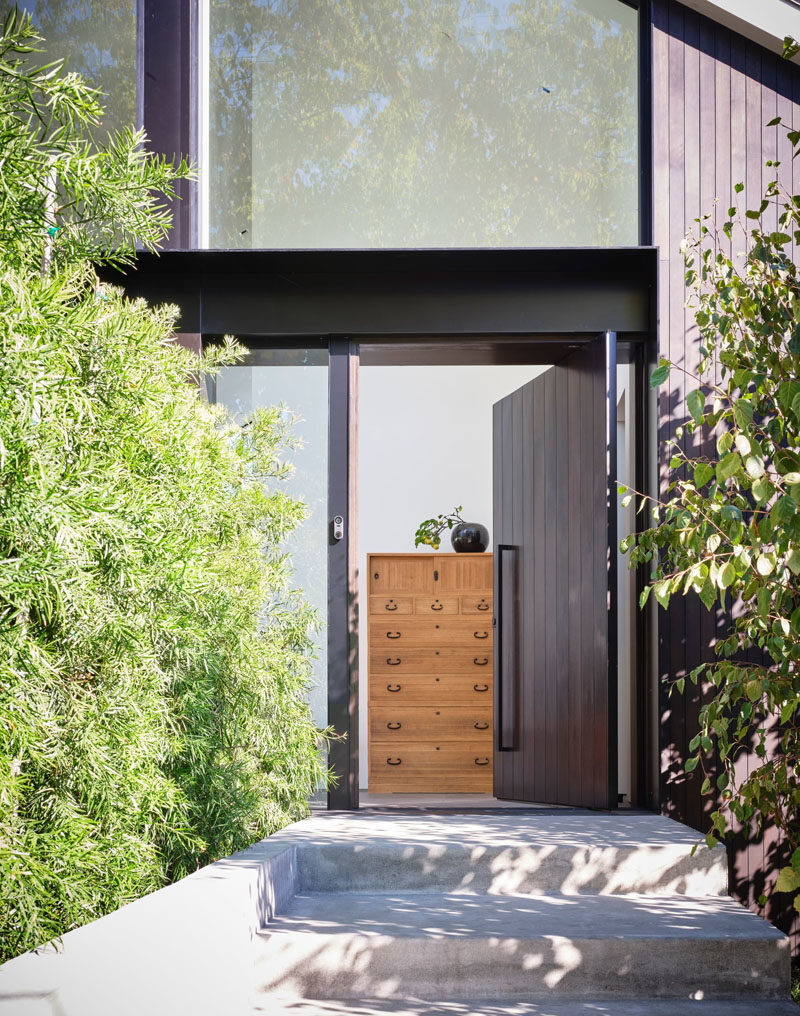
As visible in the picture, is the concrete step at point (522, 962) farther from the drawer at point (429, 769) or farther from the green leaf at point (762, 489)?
the drawer at point (429, 769)

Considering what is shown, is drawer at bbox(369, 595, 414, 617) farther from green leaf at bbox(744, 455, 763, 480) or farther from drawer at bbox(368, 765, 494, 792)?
green leaf at bbox(744, 455, 763, 480)

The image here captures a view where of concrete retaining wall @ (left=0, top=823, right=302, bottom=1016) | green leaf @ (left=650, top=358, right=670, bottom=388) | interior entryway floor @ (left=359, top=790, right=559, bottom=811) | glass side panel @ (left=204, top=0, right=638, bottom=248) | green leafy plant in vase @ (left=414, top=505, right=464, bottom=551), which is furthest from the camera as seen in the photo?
green leafy plant in vase @ (left=414, top=505, right=464, bottom=551)

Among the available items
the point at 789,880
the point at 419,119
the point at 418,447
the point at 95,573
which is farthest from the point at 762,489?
the point at 418,447

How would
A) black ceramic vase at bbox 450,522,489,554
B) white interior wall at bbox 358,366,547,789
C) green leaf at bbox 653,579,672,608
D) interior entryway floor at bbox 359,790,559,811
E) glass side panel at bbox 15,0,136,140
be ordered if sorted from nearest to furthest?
green leaf at bbox 653,579,672,608 → glass side panel at bbox 15,0,136,140 → interior entryway floor at bbox 359,790,559,811 → black ceramic vase at bbox 450,522,489,554 → white interior wall at bbox 358,366,547,789

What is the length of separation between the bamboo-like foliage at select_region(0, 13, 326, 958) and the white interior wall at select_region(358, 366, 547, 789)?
348 centimetres

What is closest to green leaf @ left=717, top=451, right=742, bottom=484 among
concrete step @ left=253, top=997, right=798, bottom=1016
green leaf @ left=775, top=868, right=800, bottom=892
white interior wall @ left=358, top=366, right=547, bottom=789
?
green leaf @ left=775, top=868, right=800, bottom=892

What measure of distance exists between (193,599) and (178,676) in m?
0.40

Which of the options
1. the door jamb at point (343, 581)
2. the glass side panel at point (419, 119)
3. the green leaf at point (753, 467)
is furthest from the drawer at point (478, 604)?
the green leaf at point (753, 467)

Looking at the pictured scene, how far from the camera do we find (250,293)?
4418 mm

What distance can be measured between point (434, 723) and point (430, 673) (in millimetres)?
299

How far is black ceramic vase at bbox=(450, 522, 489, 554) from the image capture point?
598 cm

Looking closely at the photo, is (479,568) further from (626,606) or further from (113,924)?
(113,924)

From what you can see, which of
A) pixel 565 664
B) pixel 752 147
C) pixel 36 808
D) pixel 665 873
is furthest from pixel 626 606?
pixel 36 808

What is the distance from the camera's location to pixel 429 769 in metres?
5.61
